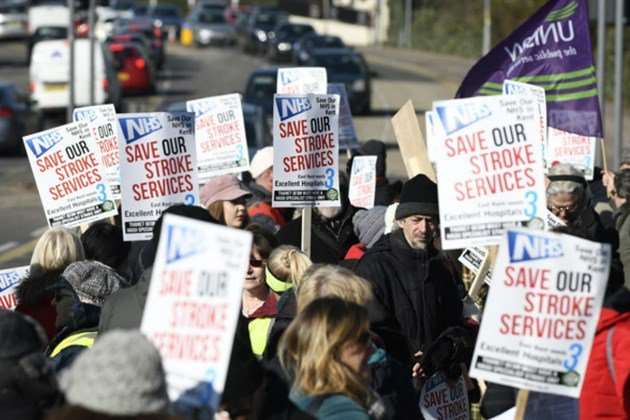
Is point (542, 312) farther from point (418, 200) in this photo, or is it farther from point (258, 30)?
point (258, 30)

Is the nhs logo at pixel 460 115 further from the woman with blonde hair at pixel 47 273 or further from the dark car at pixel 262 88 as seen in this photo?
the dark car at pixel 262 88

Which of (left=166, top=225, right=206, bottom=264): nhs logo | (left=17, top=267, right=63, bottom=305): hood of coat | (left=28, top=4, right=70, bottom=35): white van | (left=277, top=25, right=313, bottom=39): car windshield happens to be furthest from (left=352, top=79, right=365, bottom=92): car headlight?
(left=166, top=225, right=206, bottom=264): nhs logo

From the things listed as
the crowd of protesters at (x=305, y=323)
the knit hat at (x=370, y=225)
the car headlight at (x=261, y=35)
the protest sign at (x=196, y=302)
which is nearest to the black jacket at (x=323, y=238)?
the crowd of protesters at (x=305, y=323)

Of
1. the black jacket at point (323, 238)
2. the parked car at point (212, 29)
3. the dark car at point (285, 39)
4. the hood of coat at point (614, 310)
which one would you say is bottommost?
the parked car at point (212, 29)

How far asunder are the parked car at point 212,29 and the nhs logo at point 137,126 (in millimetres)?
61040

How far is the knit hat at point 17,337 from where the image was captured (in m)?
6.02

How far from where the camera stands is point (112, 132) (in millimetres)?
11023

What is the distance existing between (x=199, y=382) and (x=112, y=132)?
5.71 m

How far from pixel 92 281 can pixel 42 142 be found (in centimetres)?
227

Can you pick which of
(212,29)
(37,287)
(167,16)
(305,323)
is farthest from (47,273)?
(167,16)

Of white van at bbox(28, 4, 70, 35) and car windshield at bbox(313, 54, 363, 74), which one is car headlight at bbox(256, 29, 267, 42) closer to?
white van at bbox(28, 4, 70, 35)

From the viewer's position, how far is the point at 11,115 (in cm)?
3228

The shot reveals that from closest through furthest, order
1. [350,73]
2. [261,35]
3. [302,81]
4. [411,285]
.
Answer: [411,285] → [302,81] → [350,73] → [261,35]

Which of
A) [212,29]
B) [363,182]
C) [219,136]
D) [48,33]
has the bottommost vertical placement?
[212,29]
